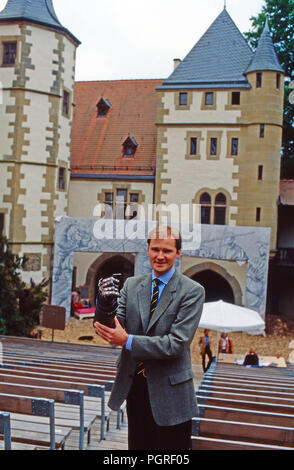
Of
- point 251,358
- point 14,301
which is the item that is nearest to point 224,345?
point 251,358

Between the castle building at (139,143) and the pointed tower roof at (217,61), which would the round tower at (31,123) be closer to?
the castle building at (139,143)

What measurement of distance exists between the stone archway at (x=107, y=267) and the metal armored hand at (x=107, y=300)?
21.9m

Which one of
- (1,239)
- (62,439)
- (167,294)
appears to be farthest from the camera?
(1,239)

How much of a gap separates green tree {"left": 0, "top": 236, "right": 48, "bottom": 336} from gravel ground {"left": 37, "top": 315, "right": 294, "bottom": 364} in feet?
14.2

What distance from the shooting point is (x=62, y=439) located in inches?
140

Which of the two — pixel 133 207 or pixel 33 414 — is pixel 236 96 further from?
pixel 33 414

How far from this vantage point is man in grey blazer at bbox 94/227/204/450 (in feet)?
9.52

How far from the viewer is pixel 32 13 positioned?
835 inches

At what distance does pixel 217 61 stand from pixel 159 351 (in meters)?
22.6

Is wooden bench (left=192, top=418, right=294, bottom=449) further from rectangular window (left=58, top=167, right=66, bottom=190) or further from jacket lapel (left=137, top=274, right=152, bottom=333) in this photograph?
rectangular window (left=58, top=167, right=66, bottom=190)

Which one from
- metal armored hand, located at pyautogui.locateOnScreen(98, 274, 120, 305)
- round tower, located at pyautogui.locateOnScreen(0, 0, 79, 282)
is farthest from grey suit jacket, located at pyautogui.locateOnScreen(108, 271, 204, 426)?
round tower, located at pyautogui.locateOnScreen(0, 0, 79, 282)

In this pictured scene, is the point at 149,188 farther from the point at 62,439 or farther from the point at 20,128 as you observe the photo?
the point at 62,439

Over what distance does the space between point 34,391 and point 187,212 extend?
65.6 ft

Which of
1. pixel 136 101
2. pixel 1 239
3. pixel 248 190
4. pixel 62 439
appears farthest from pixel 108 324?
pixel 136 101
